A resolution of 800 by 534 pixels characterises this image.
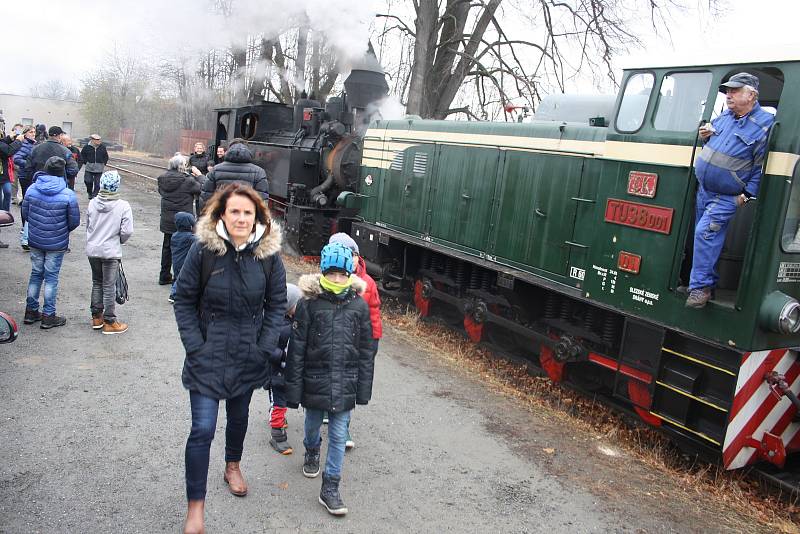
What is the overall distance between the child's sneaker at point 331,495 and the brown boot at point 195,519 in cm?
77

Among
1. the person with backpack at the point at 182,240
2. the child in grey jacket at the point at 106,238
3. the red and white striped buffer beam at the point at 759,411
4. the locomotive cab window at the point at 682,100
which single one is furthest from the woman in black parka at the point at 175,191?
the red and white striped buffer beam at the point at 759,411

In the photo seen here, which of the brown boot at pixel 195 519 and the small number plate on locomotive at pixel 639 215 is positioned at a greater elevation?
the small number plate on locomotive at pixel 639 215

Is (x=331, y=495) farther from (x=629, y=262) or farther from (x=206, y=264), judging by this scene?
(x=629, y=262)

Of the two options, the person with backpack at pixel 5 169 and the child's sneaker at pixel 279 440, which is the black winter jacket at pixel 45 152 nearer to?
the person with backpack at pixel 5 169

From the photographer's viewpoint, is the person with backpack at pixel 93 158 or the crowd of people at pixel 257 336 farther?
the person with backpack at pixel 93 158

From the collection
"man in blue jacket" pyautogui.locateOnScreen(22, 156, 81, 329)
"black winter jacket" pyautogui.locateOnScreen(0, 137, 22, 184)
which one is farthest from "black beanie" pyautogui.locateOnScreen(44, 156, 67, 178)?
"black winter jacket" pyautogui.locateOnScreen(0, 137, 22, 184)

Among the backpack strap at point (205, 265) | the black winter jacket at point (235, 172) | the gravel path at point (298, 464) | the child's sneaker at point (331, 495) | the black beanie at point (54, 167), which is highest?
the black winter jacket at point (235, 172)

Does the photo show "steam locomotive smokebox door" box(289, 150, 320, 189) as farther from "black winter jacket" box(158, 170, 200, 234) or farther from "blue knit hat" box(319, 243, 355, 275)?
"blue knit hat" box(319, 243, 355, 275)

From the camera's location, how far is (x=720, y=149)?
4.84 m

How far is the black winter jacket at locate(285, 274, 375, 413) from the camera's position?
3980mm

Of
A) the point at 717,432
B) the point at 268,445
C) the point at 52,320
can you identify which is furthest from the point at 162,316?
the point at 717,432

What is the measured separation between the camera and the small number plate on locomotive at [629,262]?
566 centimetres

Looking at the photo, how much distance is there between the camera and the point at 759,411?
519 cm

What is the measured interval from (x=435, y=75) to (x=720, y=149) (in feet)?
48.8
